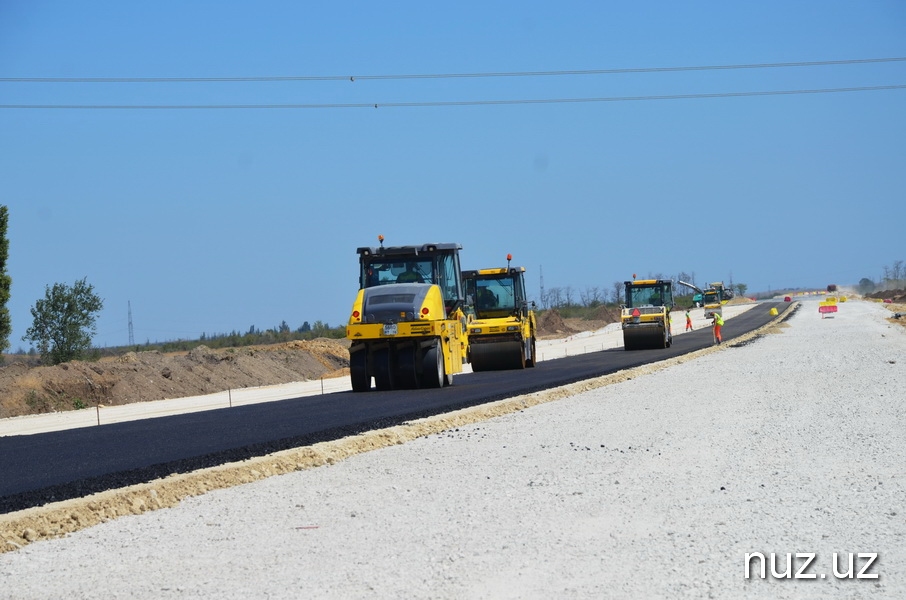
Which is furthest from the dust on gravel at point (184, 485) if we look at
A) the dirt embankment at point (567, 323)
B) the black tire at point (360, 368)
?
the dirt embankment at point (567, 323)

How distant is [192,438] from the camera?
49.8ft

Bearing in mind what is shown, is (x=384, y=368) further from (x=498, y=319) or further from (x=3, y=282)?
(x=3, y=282)

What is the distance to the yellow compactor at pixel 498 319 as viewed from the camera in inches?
1169

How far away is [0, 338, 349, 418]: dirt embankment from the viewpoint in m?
29.8

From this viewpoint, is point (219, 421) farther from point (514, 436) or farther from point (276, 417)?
point (514, 436)

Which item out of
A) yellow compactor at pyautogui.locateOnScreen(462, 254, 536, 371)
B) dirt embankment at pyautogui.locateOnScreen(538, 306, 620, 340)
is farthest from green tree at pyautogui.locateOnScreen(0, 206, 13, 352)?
dirt embankment at pyautogui.locateOnScreen(538, 306, 620, 340)

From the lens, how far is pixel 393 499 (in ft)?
32.6

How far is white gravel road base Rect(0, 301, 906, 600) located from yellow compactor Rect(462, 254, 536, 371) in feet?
47.0

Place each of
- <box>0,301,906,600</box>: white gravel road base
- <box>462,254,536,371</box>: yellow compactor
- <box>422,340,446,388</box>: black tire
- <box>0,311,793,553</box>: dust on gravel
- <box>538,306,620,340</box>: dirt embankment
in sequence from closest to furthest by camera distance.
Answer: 1. <box>0,301,906,600</box>: white gravel road base
2. <box>0,311,793,553</box>: dust on gravel
3. <box>422,340,446,388</box>: black tire
4. <box>462,254,536,371</box>: yellow compactor
5. <box>538,306,620,340</box>: dirt embankment

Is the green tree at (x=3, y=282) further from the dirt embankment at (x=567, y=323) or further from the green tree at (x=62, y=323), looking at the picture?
the dirt embankment at (x=567, y=323)

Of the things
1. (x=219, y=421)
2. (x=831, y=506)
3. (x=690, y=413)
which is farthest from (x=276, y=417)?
(x=831, y=506)

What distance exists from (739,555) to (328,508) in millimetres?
3910

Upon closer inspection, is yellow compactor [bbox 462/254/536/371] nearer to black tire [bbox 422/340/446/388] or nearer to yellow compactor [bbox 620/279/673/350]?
black tire [bbox 422/340/446/388]

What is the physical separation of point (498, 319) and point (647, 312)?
10.8 m
